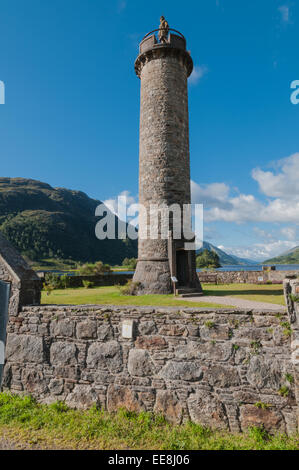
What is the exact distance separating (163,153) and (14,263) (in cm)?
1197

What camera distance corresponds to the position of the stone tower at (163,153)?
48.8 feet

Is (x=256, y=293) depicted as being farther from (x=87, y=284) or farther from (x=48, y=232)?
(x=48, y=232)

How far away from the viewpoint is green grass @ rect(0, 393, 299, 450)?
3531 millimetres

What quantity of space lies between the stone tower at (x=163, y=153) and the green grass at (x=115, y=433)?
33.2 feet

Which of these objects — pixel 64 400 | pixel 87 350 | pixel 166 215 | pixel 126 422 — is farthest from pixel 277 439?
pixel 166 215

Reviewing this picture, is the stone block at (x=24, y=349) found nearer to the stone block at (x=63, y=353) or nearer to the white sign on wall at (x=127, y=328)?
the stone block at (x=63, y=353)

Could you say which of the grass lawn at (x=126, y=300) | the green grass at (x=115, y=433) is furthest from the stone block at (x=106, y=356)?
the grass lawn at (x=126, y=300)

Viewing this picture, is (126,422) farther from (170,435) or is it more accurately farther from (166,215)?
(166,215)

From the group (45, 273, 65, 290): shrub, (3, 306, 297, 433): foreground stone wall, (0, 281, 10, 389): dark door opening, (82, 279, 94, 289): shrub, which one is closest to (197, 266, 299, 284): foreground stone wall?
(82, 279, 94, 289): shrub

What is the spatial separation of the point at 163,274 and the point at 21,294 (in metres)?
9.90

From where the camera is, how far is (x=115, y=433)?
149 inches

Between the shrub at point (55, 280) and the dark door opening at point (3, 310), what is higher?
the shrub at point (55, 280)

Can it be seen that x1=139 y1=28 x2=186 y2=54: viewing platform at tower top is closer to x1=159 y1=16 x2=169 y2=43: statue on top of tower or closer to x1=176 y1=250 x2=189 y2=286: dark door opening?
x1=159 y1=16 x2=169 y2=43: statue on top of tower

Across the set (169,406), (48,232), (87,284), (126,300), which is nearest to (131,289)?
(126,300)
